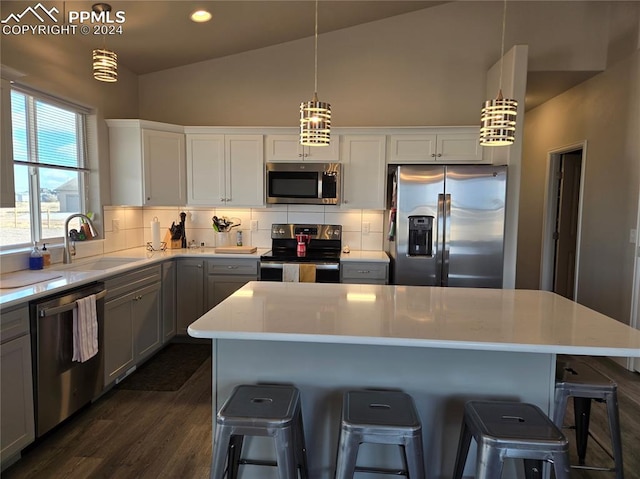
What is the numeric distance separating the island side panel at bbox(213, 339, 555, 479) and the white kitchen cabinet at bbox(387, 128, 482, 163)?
2.54 metres

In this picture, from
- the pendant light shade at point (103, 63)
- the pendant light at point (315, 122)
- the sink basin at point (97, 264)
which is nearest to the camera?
the pendant light at point (315, 122)

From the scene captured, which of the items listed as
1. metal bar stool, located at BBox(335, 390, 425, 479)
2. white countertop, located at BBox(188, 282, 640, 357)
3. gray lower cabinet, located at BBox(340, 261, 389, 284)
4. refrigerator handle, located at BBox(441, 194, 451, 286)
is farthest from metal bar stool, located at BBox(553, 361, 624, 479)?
gray lower cabinet, located at BBox(340, 261, 389, 284)

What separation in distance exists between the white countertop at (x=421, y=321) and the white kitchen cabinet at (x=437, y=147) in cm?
194

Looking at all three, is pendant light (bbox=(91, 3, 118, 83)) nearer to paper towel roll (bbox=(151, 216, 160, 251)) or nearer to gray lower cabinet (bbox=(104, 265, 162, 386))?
gray lower cabinet (bbox=(104, 265, 162, 386))

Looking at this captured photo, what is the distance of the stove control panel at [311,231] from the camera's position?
4.34m

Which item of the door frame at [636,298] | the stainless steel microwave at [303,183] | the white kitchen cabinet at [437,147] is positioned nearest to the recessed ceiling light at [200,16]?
the stainless steel microwave at [303,183]

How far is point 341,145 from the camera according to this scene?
402cm

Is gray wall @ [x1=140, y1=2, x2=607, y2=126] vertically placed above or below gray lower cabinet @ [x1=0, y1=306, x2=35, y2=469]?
above

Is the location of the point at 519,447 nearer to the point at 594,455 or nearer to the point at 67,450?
the point at 594,455

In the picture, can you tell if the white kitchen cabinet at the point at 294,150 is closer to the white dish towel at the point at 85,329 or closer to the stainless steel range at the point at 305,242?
the stainless steel range at the point at 305,242

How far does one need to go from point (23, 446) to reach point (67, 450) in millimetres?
231

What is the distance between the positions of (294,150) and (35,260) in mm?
2366

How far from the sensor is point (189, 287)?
392cm

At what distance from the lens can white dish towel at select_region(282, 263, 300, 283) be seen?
12.3 feet
